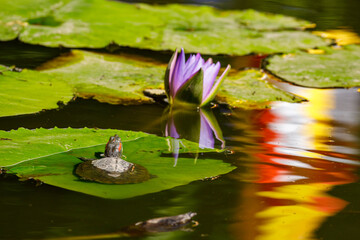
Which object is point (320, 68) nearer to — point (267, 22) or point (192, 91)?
point (192, 91)

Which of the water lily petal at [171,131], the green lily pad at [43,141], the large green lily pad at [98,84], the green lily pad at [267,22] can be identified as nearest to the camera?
the green lily pad at [43,141]

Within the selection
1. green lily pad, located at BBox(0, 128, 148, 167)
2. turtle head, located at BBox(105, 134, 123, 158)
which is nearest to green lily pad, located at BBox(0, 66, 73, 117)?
green lily pad, located at BBox(0, 128, 148, 167)

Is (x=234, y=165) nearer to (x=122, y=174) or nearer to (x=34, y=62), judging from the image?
(x=122, y=174)

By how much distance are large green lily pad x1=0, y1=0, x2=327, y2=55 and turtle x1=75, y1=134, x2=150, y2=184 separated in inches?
80.0

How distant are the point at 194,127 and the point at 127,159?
25.8 inches

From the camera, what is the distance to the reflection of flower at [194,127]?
6.97 feet

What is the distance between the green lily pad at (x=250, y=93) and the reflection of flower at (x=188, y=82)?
0.56 feet

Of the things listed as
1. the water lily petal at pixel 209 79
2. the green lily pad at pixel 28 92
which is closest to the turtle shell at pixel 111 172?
the green lily pad at pixel 28 92

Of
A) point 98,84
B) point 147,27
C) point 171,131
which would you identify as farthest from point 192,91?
point 147,27

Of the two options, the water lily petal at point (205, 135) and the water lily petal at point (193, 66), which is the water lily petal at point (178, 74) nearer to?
the water lily petal at point (193, 66)

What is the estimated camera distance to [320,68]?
3316 mm

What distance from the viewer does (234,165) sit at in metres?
1.81

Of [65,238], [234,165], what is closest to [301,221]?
[234,165]

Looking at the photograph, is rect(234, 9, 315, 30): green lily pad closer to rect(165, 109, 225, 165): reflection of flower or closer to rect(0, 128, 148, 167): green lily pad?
rect(165, 109, 225, 165): reflection of flower
